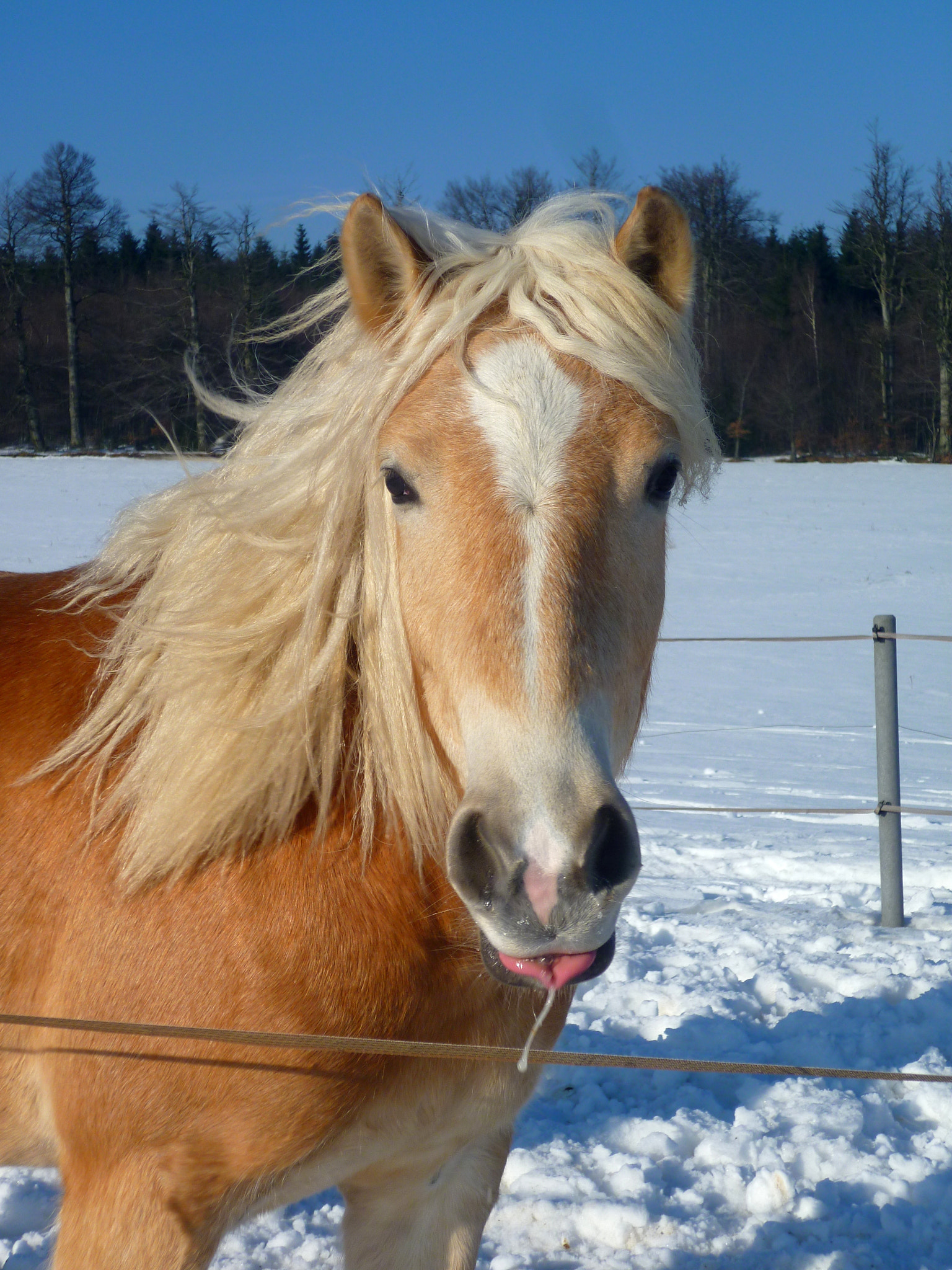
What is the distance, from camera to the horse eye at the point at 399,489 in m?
1.60

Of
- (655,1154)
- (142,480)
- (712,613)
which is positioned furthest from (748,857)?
(142,480)

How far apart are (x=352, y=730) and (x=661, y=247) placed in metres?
1.07

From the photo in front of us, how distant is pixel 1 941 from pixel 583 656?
1.18m

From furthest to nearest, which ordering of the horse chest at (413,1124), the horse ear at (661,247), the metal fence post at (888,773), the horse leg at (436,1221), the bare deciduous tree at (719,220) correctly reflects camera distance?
the bare deciduous tree at (719,220)
the metal fence post at (888,773)
the horse leg at (436,1221)
the horse ear at (661,247)
the horse chest at (413,1124)

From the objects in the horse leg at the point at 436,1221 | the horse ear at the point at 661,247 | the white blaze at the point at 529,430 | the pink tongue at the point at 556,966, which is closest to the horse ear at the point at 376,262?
the white blaze at the point at 529,430

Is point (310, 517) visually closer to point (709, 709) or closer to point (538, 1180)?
point (538, 1180)

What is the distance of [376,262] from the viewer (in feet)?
5.75

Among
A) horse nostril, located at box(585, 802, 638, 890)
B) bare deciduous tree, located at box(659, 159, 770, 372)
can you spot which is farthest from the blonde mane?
bare deciduous tree, located at box(659, 159, 770, 372)

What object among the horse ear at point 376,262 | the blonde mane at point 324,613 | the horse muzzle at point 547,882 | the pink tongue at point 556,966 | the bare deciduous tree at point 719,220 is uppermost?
the bare deciduous tree at point 719,220

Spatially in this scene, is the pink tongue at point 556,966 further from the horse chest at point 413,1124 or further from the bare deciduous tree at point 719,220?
the bare deciduous tree at point 719,220

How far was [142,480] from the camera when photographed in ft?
70.0

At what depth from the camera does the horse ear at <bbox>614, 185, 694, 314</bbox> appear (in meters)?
1.75

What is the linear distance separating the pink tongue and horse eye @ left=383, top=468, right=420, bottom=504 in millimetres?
732

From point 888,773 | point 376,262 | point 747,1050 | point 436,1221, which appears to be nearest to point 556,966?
point 436,1221
